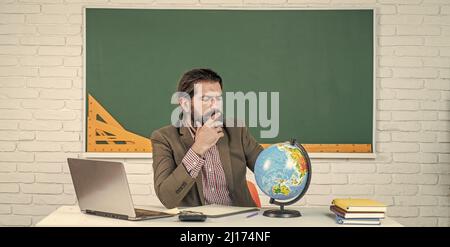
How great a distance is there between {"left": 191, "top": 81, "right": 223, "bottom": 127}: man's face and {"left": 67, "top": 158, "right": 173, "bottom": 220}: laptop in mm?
637

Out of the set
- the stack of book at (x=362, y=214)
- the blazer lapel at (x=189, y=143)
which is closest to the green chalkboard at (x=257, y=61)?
the blazer lapel at (x=189, y=143)

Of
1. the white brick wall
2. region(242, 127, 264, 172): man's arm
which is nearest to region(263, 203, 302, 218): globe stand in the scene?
region(242, 127, 264, 172): man's arm

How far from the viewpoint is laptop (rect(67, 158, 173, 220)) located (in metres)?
2.09

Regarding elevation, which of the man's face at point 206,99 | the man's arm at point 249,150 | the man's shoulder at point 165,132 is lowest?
the man's arm at point 249,150

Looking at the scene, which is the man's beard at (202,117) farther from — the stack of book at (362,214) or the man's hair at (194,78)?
the stack of book at (362,214)

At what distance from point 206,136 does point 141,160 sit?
143 cm

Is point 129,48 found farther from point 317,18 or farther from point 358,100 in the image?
point 358,100

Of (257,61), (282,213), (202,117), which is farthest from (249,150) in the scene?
(257,61)

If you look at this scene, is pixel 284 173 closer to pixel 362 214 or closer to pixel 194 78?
pixel 362 214

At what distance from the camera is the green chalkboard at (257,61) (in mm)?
3895

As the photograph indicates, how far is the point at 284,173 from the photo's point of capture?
2.22m

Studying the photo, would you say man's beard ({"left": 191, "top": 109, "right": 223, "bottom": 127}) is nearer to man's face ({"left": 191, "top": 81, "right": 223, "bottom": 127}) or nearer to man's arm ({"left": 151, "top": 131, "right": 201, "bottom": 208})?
man's face ({"left": 191, "top": 81, "right": 223, "bottom": 127})

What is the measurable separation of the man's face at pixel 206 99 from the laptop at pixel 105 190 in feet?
2.09
